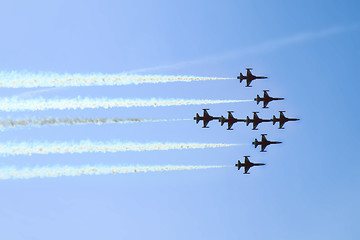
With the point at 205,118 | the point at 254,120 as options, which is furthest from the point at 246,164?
the point at 205,118

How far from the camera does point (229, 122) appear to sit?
96.1m

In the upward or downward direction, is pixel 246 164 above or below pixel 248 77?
below

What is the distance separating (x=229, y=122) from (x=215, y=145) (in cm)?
1237

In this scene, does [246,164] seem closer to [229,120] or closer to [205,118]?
[229,120]

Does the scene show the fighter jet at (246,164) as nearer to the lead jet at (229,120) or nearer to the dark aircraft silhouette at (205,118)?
the lead jet at (229,120)


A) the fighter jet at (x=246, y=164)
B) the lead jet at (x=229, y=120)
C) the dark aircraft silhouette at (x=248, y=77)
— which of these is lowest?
the fighter jet at (x=246, y=164)

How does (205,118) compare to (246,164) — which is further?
(246,164)

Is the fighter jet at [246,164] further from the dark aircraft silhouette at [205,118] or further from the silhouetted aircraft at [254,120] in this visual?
the dark aircraft silhouette at [205,118]

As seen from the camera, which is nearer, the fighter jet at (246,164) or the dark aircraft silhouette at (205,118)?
the dark aircraft silhouette at (205,118)

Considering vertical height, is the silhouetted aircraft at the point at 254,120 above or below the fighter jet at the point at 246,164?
above

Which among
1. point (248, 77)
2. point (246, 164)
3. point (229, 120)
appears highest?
point (248, 77)

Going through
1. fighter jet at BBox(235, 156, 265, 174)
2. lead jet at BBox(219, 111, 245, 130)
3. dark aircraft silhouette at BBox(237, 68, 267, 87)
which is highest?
dark aircraft silhouette at BBox(237, 68, 267, 87)

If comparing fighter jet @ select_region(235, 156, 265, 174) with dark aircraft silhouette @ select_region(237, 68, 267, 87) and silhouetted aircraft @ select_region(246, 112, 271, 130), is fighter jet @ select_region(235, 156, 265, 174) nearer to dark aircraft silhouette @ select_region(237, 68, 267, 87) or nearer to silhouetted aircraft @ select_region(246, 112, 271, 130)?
silhouetted aircraft @ select_region(246, 112, 271, 130)

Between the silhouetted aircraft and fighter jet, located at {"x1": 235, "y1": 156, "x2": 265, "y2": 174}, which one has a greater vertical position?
the silhouetted aircraft
